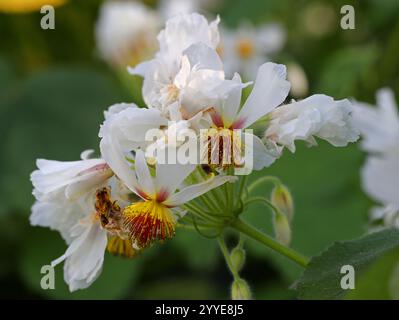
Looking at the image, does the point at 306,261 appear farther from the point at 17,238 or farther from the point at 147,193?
the point at 17,238

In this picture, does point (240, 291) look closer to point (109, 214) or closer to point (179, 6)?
point (109, 214)

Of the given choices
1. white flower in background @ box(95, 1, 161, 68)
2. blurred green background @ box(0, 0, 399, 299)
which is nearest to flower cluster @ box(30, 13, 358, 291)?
blurred green background @ box(0, 0, 399, 299)

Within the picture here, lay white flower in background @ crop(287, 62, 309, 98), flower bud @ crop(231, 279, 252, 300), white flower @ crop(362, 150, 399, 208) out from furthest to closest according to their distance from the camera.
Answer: white flower in background @ crop(287, 62, 309, 98) < flower bud @ crop(231, 279, 252, 300) < white flower @ crop(362, 150, 399, 208)

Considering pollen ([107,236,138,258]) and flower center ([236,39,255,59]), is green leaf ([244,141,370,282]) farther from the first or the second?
pollen ([107,236,138,258])

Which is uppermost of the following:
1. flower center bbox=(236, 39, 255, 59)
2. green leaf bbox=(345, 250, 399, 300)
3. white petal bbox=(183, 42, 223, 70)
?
flower center bbox=(236, 39, 255, 59)

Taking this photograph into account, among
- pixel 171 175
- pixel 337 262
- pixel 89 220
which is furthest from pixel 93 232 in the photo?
pixel 337 262

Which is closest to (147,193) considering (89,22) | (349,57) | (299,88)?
(349,57)

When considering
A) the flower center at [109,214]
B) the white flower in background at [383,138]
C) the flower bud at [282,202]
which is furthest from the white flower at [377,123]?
the flower center at [109,214]

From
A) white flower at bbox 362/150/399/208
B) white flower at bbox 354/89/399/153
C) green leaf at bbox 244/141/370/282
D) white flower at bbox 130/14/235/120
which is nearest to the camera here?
white flower at bbox 362/150/399/208
